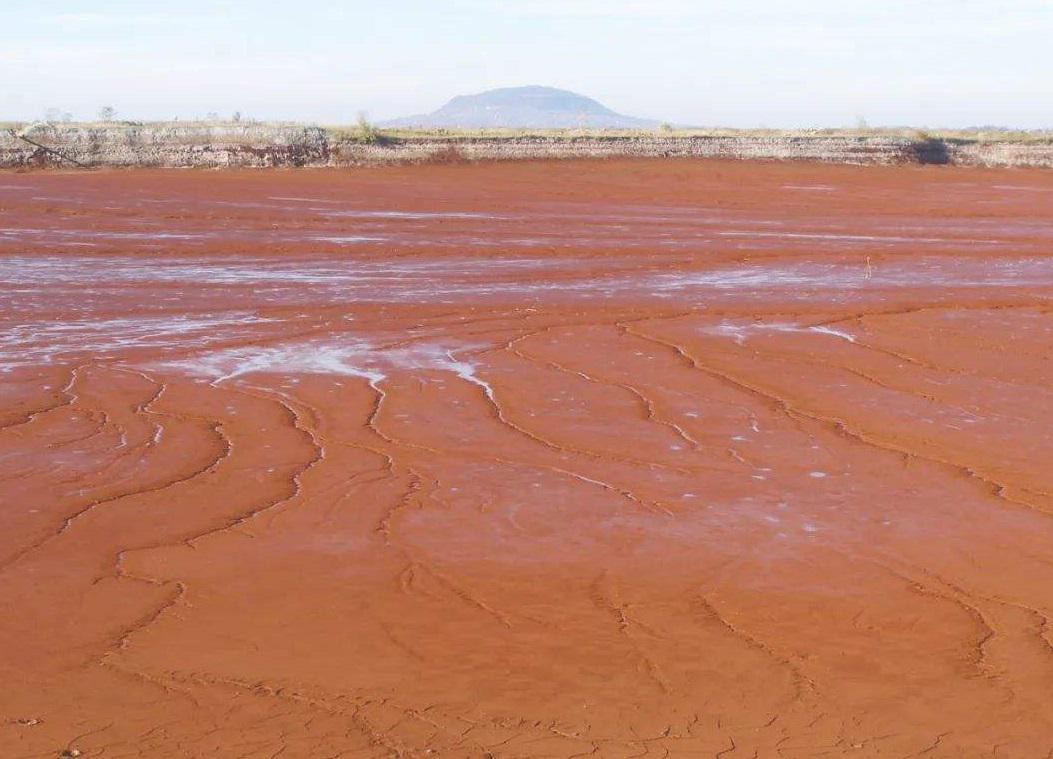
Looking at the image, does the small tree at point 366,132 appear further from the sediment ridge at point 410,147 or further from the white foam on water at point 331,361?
the white foam on water at point 331,361

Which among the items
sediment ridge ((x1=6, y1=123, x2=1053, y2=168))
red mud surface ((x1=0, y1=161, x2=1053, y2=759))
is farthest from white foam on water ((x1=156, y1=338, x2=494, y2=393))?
sediment ridge ((x1=6, y1=123, x2=1053, y2=168))

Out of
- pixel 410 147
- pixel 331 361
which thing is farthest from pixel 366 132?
pixel 331 361

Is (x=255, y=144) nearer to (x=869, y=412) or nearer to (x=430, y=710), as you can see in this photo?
(x=869, y=412)

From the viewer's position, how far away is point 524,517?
6426mm

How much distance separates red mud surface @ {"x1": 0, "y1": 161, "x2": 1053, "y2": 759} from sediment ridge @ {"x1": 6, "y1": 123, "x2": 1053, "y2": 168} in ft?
69.9

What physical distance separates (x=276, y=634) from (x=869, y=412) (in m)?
4.80

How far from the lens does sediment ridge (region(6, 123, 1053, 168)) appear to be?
3541 centimetres

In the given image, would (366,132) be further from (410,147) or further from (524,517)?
(524,517)

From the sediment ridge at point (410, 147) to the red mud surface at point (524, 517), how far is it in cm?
2131

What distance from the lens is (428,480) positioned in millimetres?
7023

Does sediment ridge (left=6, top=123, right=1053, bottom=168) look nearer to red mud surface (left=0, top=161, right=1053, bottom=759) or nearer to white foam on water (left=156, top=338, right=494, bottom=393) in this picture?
red mud surface (left=0, top=161, right=1053, bottom=759)

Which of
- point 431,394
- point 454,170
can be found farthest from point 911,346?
point 454,170

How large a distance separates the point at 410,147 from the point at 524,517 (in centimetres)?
3108

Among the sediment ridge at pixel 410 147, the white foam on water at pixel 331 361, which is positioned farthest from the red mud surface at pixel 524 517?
the sediment ridge at pixel 410 147
